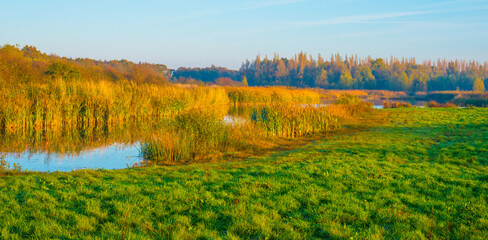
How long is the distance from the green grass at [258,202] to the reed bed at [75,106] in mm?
10047

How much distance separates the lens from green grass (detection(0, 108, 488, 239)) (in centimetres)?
428

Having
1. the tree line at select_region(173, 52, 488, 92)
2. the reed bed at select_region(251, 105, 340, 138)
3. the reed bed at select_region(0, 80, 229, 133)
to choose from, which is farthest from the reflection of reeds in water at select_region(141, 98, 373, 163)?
the tree line at select_region(173, 52, 488, 92)

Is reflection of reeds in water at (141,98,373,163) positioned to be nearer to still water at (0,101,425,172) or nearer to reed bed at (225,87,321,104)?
still water at (0,101,425,172)

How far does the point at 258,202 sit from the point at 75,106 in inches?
591

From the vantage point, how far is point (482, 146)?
1059 centimetres

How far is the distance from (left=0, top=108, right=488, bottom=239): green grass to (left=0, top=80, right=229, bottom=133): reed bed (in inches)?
396

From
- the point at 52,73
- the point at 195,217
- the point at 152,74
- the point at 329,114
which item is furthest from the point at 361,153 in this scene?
the point at 152,74

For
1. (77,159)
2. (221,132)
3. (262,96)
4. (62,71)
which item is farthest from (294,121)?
(62,71)

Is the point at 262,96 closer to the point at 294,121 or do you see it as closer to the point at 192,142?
the point at 294,121

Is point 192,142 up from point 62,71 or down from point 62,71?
down

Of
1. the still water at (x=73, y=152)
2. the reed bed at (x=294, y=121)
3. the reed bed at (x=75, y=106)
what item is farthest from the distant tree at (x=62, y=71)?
the reed bed at (x=294, y=121)

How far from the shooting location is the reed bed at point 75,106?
15195 millimetres

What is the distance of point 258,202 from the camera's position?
17.3ft

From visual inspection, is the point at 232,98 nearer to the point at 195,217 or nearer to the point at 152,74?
the point at 152,74
